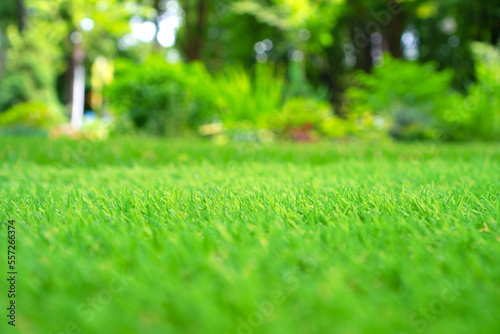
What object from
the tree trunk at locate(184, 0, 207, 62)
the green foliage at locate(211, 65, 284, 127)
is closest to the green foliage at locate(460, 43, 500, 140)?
the green foliage at locate(211, 65, 284, 127)

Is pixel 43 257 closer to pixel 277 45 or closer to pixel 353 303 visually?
pixel 353 303

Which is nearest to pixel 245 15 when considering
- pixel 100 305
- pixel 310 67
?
pixel 310 67

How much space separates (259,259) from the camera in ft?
3.65

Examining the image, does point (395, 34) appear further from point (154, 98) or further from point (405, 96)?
point (154, 98)

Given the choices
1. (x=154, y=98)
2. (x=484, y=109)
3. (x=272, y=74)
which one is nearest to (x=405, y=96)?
(x=484, y=109)

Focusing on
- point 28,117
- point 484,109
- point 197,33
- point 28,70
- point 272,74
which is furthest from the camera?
point 197,33

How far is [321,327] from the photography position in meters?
0.81

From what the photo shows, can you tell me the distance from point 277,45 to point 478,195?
18.1 meters

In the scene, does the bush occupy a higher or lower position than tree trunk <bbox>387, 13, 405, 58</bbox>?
lower

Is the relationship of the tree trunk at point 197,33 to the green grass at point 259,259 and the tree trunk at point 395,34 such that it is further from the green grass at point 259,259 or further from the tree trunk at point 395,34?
the green grass at point 259,259

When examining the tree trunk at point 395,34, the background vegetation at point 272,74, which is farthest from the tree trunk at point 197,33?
the tree trunk at point 395,34

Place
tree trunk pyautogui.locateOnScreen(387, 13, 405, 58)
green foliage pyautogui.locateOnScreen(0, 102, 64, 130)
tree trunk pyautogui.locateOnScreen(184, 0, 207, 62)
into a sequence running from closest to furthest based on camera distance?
green foliage pyautogui.locateOnScreen(0, 102, 64, 130) → tree trunk pyautogui.locateOnScreen(387, 13, 405, 58) → tree trunk pyautogui.locateOnScreen(184, 0, 207, 62)

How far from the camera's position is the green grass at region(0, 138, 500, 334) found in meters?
0.85

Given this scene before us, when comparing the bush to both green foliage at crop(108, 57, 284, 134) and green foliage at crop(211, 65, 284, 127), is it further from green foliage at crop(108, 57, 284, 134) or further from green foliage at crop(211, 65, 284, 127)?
green foliage at crop(108, 57, 284, 134)
